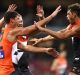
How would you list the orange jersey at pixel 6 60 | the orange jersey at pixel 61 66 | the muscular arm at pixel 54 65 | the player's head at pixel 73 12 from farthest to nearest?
1. the muscular arm at pixel 54 65
2. the orange jersey at pixel 61 66
3. the player's head at pixel 73 12
4. the orange jersey at pixel 6 60

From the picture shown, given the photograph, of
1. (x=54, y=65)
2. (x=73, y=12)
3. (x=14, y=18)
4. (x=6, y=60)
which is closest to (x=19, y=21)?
(x=14, y=18)

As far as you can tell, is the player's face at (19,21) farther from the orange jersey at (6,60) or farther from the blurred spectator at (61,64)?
the blurred spectator at (61,64)

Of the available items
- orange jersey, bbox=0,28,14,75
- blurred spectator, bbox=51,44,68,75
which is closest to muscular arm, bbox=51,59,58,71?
blurred spectator, bbox=51,44,68,75

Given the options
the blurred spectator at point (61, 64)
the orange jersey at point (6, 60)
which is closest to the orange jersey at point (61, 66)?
the blurred spectator at point (61, 64)

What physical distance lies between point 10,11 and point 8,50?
0.75 m

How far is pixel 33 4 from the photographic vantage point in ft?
43.3

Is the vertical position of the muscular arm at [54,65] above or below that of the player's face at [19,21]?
below

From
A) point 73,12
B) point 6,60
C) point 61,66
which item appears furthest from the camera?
point 61,66

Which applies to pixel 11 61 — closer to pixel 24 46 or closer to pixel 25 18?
pixel 24 46

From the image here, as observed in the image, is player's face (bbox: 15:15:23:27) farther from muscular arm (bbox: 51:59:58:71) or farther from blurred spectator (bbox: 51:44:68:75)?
muscular arm (bbox: 51:59:58:71)

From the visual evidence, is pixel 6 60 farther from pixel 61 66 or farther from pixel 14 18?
pixel 61 66

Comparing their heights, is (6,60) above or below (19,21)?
below

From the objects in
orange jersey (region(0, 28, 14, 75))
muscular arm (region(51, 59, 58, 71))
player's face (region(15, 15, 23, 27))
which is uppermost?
player's face (region(15, 15, 23, 27))

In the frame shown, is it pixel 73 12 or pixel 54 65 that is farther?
pixel 54 65
